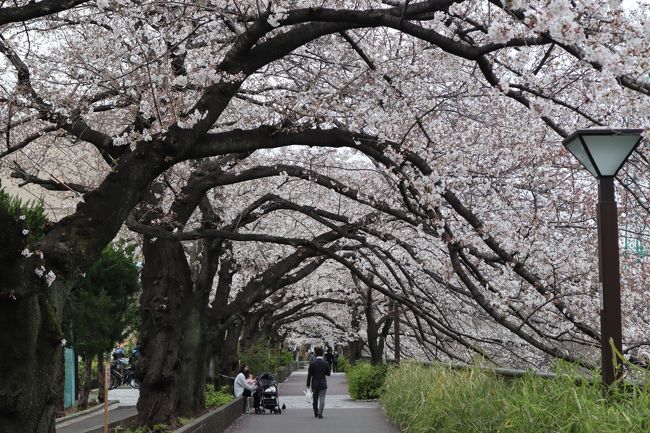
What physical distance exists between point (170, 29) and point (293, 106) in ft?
6.05

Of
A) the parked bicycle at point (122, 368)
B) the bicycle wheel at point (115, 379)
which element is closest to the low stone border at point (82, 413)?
the bicycle wheel at point (115, 379)

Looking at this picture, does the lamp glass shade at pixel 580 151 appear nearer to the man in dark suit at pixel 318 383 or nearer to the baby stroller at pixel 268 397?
the man in dark suit at pixel 318 383

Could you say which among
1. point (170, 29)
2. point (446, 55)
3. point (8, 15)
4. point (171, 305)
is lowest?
point (171, 305)

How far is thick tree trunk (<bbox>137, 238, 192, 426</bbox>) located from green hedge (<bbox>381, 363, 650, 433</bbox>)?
3.97 metres

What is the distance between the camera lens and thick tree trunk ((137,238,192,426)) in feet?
42.5

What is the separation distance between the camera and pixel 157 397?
12.9m

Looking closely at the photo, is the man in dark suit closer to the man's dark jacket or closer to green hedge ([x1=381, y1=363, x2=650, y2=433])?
the man's dark jacket

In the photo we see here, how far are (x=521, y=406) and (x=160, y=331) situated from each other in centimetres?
730

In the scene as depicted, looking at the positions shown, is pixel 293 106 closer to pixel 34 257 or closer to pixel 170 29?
pixel 170 29

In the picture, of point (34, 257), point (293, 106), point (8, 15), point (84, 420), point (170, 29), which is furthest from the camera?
point (84, 420)

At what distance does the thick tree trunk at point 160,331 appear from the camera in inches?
510

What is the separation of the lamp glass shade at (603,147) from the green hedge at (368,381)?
20533mm

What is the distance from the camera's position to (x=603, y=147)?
696 cm

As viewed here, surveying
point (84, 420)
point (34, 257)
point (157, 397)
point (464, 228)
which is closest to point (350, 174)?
point (464, 228)
